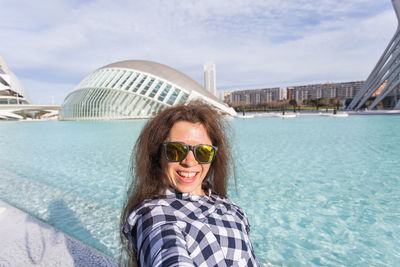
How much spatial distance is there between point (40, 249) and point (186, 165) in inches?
65.8

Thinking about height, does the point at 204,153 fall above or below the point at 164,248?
above

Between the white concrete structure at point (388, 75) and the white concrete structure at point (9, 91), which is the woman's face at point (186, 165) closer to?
the white concrete structure at point (388, 75)

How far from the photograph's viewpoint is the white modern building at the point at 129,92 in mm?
24594

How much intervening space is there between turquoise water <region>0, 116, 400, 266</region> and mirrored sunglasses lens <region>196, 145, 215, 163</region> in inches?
69.1

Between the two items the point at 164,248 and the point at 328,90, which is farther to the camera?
the point at 328,90

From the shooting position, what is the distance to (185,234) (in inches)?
40.0

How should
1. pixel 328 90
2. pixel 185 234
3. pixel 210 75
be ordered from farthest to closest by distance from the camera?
pixel 210 75 → pixel 328 90 → pixel 185 234

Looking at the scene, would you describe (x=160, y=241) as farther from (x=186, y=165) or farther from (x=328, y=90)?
(x=328, y=90)

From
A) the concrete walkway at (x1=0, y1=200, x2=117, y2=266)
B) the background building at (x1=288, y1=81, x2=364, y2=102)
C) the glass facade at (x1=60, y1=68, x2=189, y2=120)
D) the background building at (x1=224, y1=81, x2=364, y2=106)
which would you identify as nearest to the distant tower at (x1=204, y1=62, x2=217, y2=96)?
the background building at (x1=224, y1=81, x2=364, y2=106)

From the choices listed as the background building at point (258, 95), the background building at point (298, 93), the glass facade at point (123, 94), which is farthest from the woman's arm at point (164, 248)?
the background building at point (258, 95)

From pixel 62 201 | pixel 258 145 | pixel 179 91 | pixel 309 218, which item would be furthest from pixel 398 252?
pixel 179 91

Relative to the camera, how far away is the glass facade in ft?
80.4

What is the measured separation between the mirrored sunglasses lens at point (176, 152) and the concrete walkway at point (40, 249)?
123 cm

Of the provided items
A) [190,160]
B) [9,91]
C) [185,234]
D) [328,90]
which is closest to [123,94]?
[190,160]
